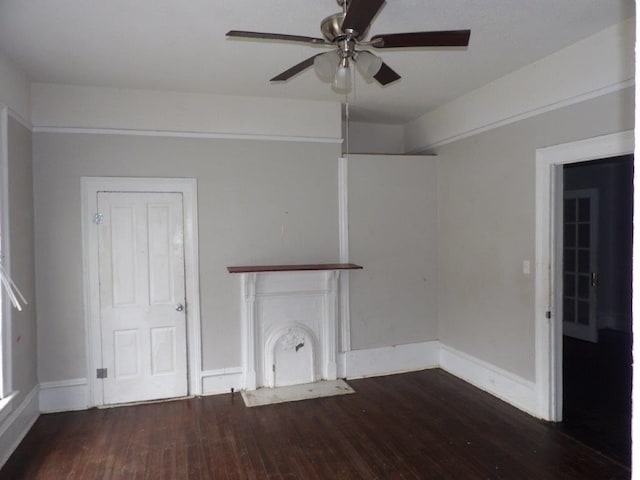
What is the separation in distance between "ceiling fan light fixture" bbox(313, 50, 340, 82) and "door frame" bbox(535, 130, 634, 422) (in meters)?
1.93

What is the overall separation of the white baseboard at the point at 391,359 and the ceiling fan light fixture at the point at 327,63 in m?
2.93

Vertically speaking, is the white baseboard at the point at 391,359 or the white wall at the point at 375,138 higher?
the white wall at the point at 375,138

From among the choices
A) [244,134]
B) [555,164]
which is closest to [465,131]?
[555,164]

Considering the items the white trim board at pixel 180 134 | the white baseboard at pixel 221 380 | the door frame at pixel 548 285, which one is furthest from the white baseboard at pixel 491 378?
the white trim board at pixel 180 134

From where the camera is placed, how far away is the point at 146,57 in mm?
3047

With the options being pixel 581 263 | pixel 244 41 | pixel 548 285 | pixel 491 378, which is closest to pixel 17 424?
pixel 244 41

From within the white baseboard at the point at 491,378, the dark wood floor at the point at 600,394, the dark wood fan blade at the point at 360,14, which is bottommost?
the dark wood floor at the point at 600,394

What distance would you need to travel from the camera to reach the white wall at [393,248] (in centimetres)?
438

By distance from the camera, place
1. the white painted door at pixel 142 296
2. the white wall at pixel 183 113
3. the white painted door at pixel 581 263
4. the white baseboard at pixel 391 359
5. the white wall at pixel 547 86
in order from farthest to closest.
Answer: the white painted door at pixel 581 263
the white baseboard at pixel 391 359
the white painted door at pixel 142 296
the white wall at pixel 183 113
the white wall at pixel 547 86

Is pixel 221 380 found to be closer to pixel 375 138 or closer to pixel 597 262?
pixel 375 138

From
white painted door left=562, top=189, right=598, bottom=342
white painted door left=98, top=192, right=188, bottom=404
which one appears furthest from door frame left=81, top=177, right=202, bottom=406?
white painted door left=562, top=189, right=598, bottom=342

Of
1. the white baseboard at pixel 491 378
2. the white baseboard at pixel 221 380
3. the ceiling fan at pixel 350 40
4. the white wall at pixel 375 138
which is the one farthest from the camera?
the white wall at pixel 375 138

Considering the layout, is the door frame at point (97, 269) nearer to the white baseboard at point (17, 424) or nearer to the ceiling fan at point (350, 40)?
the white baseboard at point (17, 424)

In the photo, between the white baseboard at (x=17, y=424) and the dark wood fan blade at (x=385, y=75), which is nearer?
the dark wood fan blade at (x=385, y=75)
